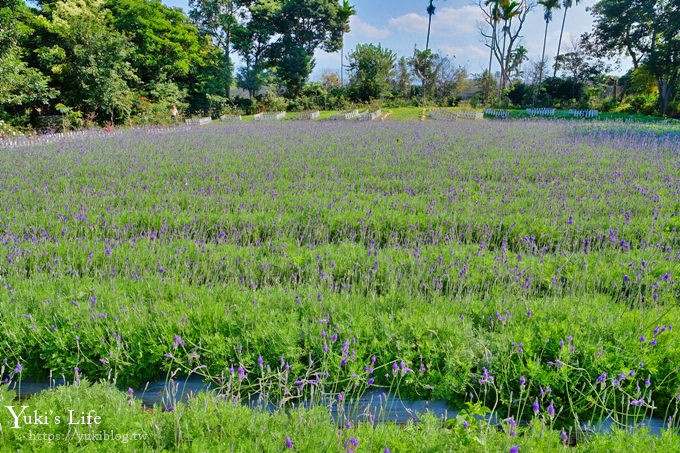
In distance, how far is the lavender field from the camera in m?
2.76

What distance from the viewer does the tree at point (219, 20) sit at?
4397 cm

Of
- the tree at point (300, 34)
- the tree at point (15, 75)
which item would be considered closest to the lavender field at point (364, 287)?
the tree at point (15, 75)

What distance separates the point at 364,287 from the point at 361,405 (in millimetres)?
1465

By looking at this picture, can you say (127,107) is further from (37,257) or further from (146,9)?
(37,257)

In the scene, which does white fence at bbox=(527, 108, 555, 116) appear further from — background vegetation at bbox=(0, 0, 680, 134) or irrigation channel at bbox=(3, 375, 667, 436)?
irrigation channel at bbox=(3, 375, 667, 436)

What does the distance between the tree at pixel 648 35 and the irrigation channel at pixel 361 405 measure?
43083mm

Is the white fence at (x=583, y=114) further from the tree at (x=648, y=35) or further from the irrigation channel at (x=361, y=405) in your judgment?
the irrigation channel at (x=361, y=405)

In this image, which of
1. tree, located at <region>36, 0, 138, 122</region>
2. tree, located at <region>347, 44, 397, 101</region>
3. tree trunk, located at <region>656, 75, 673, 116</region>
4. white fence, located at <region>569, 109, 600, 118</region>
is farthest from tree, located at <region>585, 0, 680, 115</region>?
tree, located at <region>36, 0, 138, 122</region>

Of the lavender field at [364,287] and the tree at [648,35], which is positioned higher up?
the tree at [648,35]

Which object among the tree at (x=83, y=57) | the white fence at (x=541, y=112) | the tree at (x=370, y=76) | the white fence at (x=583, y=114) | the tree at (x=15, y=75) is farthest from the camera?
the tree at (x=370, y=76)

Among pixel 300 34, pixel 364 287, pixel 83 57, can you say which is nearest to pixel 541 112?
pixel 300 34

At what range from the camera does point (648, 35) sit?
39.4 m

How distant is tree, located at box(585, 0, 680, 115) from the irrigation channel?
4308 cm

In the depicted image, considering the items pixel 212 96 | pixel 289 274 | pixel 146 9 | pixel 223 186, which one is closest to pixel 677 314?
pixel 289 274
